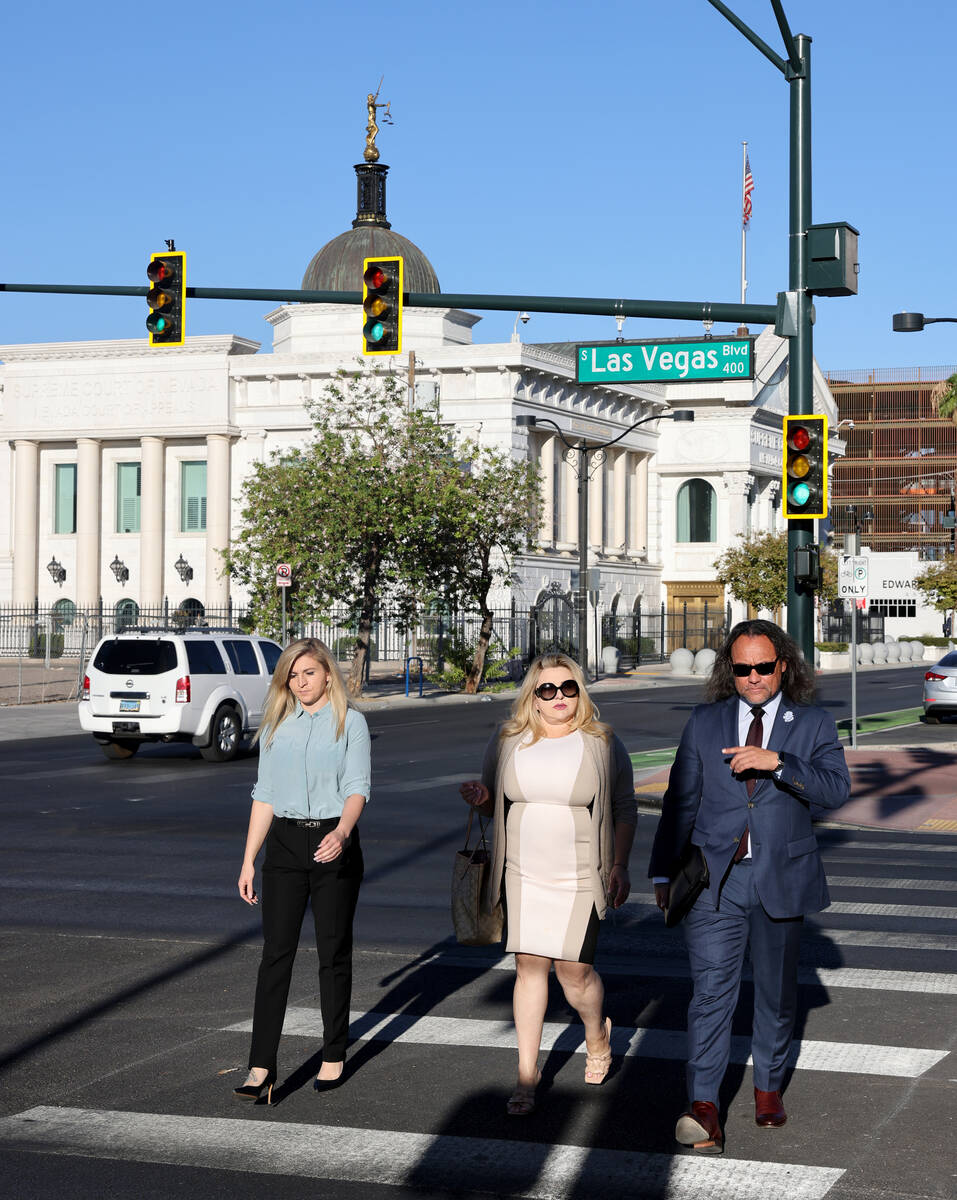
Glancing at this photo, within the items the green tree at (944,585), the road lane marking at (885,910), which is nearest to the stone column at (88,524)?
the green tree at (944,585)

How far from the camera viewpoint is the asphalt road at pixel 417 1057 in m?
5.67

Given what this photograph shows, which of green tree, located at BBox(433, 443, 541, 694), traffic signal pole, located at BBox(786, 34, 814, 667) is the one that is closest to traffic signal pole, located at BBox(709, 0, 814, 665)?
traffic signal pole, located at BBox(786, 34, 814, 667)

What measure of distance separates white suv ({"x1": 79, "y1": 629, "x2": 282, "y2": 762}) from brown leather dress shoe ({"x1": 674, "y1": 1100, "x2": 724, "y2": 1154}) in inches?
692

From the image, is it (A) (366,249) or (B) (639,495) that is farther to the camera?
(B) (639,495)

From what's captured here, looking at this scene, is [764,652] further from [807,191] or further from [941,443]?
[941,443]

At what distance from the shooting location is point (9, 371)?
7300 cm

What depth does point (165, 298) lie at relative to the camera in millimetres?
19703

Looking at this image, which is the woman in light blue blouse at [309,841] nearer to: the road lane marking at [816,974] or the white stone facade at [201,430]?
the road lane marking at [816,974]

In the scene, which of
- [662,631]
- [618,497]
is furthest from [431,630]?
[618,497]

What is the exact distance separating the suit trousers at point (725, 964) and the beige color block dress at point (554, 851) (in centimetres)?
45

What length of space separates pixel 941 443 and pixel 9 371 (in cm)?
8013

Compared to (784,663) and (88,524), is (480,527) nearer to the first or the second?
(88,524)

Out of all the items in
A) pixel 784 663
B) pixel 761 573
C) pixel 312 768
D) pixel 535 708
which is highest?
pixel 761 573

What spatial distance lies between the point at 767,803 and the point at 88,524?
224 ft
